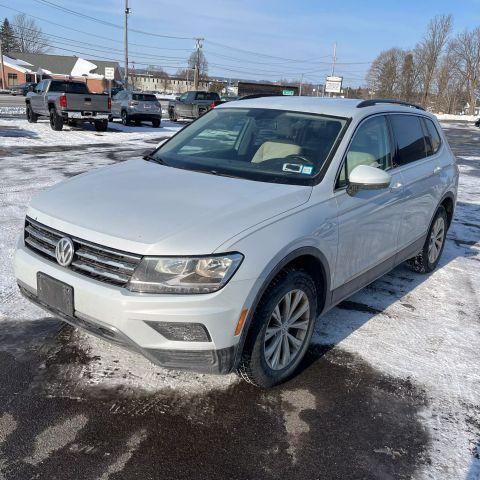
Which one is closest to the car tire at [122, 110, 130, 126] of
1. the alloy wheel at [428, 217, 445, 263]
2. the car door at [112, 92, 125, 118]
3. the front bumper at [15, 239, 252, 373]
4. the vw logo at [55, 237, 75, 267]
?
the car door at [112, 92, 125, 118]

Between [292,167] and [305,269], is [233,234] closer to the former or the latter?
[305,269]

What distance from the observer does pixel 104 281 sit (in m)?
2.72

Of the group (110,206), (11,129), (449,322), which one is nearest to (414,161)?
(449,322)

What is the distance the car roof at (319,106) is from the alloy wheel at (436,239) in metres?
1.42

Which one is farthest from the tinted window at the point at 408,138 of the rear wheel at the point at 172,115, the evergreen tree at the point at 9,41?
the evergreen tree at the point at 9,41

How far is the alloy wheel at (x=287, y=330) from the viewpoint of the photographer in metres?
3.08

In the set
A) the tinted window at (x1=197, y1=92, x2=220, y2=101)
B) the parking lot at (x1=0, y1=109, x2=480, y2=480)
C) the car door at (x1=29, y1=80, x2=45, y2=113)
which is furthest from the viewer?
the tinted window at (x1=197, y1=92, x2=220, y2=101)

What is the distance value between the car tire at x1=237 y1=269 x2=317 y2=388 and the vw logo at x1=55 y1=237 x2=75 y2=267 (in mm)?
1118

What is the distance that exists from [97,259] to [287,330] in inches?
51.0

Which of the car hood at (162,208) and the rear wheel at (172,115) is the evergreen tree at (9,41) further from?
the car hood at (162,208)

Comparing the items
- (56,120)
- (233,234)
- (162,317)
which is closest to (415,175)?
(233,234)

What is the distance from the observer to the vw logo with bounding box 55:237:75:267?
9.25ft

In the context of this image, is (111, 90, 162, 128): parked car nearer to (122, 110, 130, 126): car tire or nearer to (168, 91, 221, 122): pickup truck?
(122, 110, 130, 126): car tire

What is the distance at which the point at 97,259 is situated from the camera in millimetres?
2736
